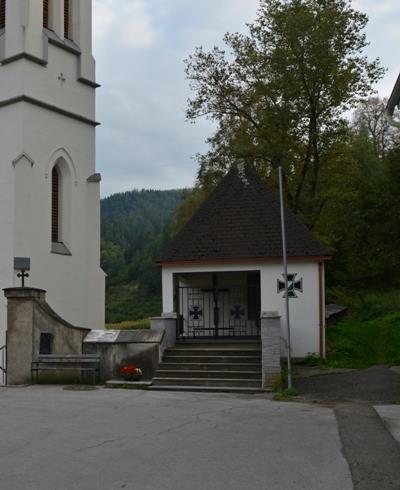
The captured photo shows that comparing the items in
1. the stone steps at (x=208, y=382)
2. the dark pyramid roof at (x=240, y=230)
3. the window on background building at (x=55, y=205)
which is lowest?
the stone steps at (x=208, y=382)

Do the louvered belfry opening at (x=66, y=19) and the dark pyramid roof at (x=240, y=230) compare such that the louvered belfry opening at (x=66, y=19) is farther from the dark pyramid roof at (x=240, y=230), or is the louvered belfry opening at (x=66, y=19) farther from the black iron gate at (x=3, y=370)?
the black iron gate at (x=3, y=370)

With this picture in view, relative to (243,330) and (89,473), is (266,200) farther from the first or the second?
(89,473)

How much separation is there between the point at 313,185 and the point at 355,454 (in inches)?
887

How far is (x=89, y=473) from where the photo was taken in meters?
7.46

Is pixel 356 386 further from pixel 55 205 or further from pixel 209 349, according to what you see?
pixel 55 205

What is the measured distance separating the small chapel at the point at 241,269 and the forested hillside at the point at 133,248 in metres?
27.7

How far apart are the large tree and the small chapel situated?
249 inches

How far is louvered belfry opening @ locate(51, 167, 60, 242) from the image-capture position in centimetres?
2763

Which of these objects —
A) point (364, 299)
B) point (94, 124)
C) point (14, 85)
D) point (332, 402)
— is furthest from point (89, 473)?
point (364, 299)

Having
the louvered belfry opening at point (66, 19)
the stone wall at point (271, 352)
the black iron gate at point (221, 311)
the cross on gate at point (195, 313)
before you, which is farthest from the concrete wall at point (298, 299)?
the louvered belfry opening at point (66, 19)

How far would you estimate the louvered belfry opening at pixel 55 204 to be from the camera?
2763 cm

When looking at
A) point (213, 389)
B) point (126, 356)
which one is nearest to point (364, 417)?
point (213, 389)

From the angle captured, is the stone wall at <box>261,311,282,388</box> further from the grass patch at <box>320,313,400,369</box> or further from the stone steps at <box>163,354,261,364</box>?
the grass patch at <box>320,313,400,369</box>

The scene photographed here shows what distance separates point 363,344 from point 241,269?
15.2ft
